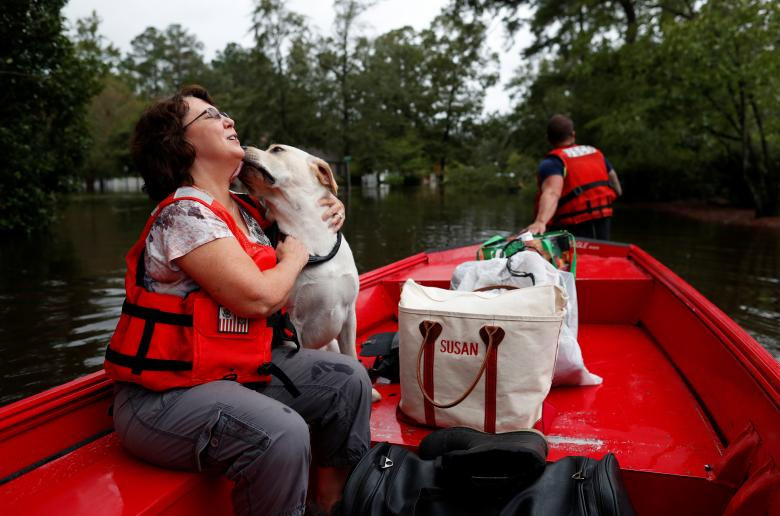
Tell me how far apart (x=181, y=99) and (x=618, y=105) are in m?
17.9

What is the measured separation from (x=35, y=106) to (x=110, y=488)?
452 inches

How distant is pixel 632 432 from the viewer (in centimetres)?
204

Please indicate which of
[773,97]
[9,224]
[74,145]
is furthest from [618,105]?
[9,224]

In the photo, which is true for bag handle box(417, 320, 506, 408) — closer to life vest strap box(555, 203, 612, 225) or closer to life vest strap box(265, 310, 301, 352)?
life vest strap box(265, 310, 301, 352)

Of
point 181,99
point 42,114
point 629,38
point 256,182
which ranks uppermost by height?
point 629,38

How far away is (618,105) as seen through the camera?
17.3m

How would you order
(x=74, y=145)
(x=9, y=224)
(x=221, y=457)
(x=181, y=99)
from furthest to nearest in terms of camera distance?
(x=74, y=145), (x=9, y=224), (x=181, y=99), (x=221, y=457)

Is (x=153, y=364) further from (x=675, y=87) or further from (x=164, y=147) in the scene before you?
(x=675, y=87)

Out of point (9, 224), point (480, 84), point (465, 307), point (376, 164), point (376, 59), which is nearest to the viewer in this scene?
point (465, 307)

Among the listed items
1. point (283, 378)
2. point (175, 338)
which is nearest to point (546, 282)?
point (283, 378)

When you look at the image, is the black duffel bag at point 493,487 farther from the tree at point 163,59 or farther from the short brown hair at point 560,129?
the tree at point 163,59

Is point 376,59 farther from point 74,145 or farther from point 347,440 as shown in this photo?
point 347,440

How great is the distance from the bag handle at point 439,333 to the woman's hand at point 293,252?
0.46m

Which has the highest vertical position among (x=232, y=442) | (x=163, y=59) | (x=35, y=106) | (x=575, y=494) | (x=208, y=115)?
(x=163, y=59)
